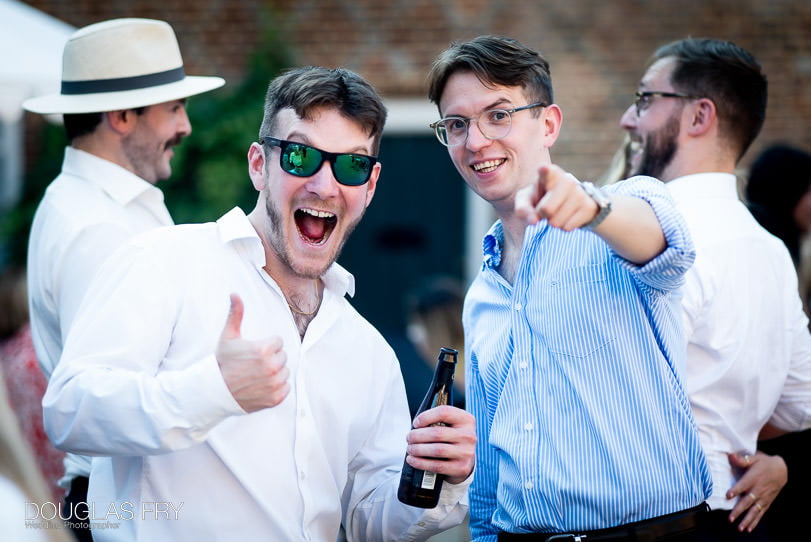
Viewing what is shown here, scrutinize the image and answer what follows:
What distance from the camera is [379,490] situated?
269 centimetres

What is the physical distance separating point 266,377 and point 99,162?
187cm

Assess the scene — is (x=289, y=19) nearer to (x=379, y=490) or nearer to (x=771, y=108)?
(x=771, y=108)

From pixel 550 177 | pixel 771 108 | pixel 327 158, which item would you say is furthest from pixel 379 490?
pixel 771 108

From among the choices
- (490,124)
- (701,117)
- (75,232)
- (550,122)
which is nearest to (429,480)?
(490,124)

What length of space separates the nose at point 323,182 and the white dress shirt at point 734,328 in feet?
4.11

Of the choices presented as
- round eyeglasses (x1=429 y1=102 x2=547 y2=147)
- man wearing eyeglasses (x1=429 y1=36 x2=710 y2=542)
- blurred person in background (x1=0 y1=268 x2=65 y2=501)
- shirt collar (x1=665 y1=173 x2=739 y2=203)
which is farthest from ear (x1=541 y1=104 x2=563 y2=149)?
blurred person in background (x1=0 y1=268 x2=65 y2=501)

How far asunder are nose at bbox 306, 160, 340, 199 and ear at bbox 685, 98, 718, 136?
158 cm

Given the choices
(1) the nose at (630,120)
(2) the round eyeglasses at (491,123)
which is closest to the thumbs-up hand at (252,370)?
(2) the round eyeglasses at (491,123)

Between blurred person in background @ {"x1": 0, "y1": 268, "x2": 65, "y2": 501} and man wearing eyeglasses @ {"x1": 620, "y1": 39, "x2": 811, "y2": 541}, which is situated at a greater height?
man wearing eyeglasses @ {"x1": 620, "y1": 39, "x2": 811, "y2": 541}

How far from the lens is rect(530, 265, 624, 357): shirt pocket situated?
2.49 meters

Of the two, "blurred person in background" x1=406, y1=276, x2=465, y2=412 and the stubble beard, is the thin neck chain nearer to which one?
the stubble beard

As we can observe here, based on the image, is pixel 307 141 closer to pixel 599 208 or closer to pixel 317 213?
pixel 317 213

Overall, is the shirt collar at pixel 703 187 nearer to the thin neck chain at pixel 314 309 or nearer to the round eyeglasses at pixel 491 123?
the round eyeglasses at pixel 491 123

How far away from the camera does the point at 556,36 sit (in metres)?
8.44
